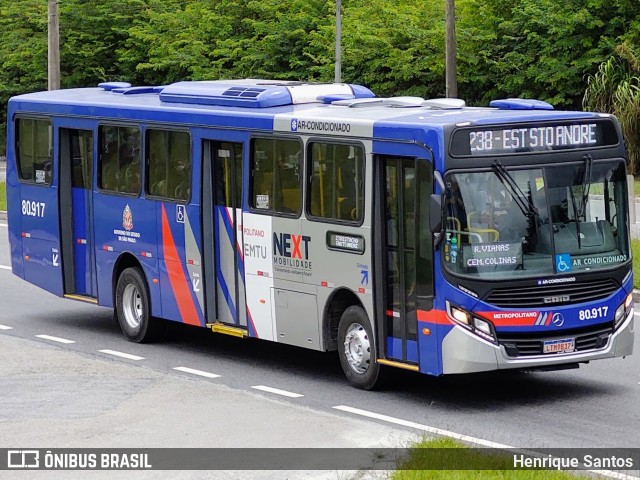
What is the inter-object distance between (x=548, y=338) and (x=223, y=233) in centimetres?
425

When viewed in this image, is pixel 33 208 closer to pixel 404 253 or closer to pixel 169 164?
pixel 169 164

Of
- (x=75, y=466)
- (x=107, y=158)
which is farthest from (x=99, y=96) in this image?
(x=75, y=466)

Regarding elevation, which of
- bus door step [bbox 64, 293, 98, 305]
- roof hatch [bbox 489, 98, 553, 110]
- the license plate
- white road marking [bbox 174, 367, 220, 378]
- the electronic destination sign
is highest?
roof hatch [bbox 489, 98, 553, 110]

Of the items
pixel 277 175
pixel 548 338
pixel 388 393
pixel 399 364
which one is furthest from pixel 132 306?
pixel 548 338

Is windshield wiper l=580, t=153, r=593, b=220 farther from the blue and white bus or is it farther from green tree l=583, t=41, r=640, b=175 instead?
green tree l=583, t=41, r=640, b=175

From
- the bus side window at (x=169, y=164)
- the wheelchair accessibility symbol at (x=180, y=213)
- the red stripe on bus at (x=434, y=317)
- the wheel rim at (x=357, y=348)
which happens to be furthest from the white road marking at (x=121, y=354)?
the red stripe on bus at (x=434, y=317)

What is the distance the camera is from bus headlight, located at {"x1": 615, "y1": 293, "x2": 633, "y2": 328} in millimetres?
13578

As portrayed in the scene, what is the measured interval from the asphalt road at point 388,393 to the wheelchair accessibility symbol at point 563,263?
4.09ft

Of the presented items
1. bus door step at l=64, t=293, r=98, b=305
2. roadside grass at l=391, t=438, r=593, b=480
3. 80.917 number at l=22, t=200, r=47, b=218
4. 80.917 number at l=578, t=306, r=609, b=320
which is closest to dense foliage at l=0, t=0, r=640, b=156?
80.917 number at l=22, t=200, r=47, b=218

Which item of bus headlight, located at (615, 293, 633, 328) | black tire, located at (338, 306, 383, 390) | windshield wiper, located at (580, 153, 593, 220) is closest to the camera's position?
windshield wiper, located at (580, 153, 593, 220)

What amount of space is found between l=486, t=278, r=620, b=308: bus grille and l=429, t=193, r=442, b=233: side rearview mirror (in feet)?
2.54

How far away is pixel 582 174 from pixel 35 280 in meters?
8.42

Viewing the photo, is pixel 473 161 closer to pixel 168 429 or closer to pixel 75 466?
pixel 168 429

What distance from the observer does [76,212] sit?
722 inches
